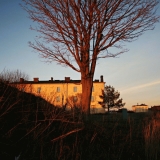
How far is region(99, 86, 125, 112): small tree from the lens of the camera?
172ft

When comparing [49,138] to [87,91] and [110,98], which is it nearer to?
[87,91]

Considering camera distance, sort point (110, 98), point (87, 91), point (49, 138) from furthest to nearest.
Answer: point (110, 98) → point (87, 91) → point (49, 138)

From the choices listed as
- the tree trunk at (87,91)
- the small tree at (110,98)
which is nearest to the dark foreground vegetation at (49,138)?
the tree trunk at (87,91)

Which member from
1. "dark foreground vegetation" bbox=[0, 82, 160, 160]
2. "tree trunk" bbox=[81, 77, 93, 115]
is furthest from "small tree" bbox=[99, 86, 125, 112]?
"dark foreground vegetation" bbox=[0, 82, 160, 160]

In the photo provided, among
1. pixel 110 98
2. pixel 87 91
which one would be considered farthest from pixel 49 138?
pixel 110 98

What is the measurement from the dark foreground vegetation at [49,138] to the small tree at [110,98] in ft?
155

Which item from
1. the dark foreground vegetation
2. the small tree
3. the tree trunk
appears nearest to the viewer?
the dark foreground vegetation

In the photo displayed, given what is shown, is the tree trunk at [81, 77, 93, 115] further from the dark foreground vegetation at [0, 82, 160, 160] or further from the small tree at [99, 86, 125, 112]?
the small tree at [99, 86, 125, 112]

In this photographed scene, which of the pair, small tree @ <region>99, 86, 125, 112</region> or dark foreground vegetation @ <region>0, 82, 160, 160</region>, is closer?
dark foreground vegetation @ <region>0, 82, 160, 160</region>

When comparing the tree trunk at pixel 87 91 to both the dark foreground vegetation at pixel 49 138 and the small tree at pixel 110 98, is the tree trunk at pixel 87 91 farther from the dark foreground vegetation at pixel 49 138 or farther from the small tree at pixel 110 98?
the small tree at pixel 110 98

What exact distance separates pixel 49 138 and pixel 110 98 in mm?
50377

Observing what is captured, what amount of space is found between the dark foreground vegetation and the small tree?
155ft

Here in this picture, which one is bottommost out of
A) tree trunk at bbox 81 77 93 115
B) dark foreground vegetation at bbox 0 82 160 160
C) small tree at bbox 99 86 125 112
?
dark foreground vegetation at bbox 0 82 160 160

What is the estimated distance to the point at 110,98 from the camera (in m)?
53.4
